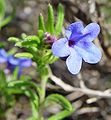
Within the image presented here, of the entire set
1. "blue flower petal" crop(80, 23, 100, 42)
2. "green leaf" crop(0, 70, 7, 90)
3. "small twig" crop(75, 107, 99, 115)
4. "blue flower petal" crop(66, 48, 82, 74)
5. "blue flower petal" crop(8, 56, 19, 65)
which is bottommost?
"small twig" crop(75, 107, 99, 115)

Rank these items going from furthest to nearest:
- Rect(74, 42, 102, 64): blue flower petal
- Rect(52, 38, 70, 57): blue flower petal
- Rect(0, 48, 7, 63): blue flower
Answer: Rect(0, 48, 7, 63): blue flower → Rect(74, 42, 102, 64): blue flower petal → Rect(52, 38, 70, 57): blue flower petal

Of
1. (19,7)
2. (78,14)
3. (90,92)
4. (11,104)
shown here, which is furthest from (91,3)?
(19,7)

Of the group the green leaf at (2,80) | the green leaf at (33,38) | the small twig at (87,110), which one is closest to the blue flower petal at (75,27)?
the green leaf at (33,38)

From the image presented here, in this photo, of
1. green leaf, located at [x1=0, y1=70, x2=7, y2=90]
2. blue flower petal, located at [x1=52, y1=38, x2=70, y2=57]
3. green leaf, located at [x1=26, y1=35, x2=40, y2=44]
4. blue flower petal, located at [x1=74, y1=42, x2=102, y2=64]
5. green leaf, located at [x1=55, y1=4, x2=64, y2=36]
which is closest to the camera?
blue flower petal, located at [x1=52, y1=38, x2=70, y2=57]

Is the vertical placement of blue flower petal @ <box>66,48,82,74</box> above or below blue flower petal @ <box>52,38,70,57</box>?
below

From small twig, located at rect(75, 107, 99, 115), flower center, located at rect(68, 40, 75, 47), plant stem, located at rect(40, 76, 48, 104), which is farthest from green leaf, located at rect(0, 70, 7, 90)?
flower center, located at rect(68, 40, 75, 47)

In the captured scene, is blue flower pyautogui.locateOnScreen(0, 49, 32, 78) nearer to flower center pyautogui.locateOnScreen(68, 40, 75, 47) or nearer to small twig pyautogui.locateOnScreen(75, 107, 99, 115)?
small twig pyautogui.locateOnScreen(75, 107, 99, 115)

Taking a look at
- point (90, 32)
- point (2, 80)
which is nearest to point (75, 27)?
point (90, 32)

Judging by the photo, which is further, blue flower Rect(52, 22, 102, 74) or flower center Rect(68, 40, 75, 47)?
flower center Rect(68, 40, 75, 47)

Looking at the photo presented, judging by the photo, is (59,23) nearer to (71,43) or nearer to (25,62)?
(71,43)
